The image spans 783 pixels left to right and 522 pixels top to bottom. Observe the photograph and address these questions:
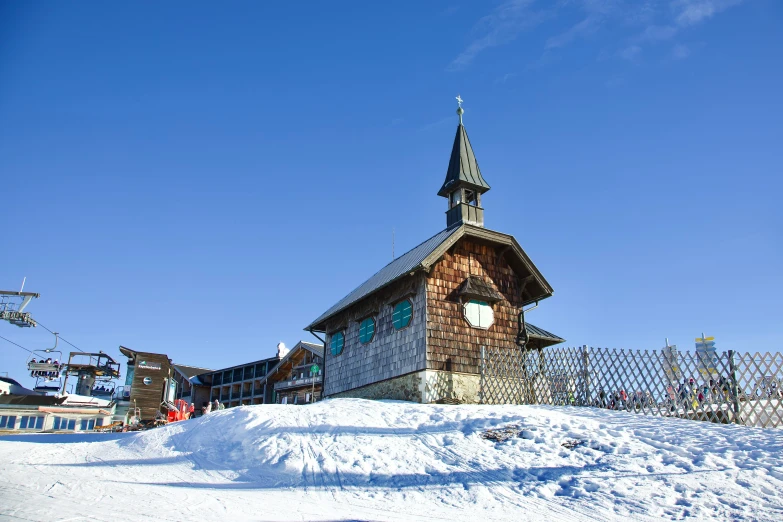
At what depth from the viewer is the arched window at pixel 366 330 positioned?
2052 centimetres

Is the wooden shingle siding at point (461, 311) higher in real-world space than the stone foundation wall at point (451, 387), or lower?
higher

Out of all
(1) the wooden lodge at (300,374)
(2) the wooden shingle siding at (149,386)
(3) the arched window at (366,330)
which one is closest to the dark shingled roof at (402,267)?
(3) the arched window at (366,330)

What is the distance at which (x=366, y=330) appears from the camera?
20953 millimetres

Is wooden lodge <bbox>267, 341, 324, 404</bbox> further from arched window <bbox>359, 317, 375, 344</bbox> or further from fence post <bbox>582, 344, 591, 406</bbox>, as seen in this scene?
fence post <bbox>582, 344, 591, 406</bbox>

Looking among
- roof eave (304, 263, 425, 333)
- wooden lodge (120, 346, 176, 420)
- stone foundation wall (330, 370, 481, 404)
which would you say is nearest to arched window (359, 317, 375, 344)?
roof eave (304, 263, 425, 333)

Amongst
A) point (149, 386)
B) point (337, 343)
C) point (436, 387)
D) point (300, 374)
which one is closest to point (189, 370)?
point (149, 386)

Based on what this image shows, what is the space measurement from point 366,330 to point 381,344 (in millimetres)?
1447

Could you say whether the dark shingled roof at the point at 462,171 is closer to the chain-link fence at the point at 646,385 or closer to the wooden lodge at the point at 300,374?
the chain-link fence at the point at 646,385

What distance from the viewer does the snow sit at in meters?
6.96

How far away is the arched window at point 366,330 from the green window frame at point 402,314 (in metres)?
1.68

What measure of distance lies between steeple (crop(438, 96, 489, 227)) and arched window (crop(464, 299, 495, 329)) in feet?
11.3

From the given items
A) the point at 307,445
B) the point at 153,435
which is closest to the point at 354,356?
the point at 153,435

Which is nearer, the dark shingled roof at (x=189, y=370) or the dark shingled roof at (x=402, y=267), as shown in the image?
the dark shingled roof at (x=402, y=267)

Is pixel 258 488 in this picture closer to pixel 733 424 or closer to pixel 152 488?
pixel 152 488
